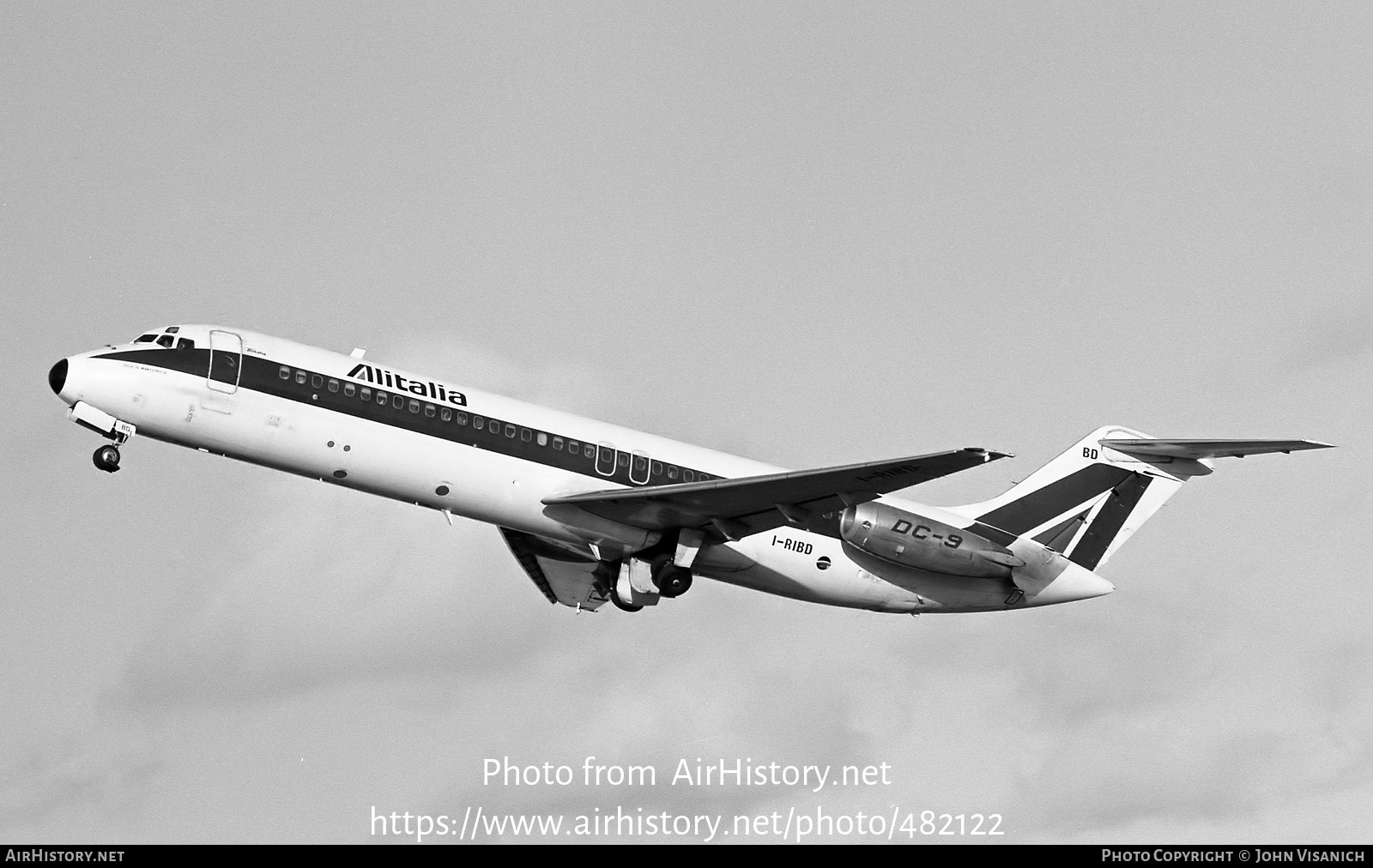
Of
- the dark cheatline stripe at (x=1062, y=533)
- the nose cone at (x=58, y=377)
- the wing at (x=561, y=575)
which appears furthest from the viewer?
the wing at (x=561, y=575)

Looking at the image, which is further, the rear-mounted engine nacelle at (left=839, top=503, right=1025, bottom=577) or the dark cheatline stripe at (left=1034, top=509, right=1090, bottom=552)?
the dark cheatline stripe at (left=1034, top=509, right=1090, bottom=552)

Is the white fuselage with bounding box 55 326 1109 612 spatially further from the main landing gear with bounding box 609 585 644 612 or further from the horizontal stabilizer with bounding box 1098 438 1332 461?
the horizontal stabilizer with bounding box 1098 438 1332 461

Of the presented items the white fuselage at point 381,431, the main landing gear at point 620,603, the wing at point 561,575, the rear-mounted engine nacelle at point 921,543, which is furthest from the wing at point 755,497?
the wing at point 561,575

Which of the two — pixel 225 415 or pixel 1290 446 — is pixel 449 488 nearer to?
pixel 225 415

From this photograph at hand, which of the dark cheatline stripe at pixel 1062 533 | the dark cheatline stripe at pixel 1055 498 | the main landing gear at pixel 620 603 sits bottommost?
the main landing gear at pixel 620 603

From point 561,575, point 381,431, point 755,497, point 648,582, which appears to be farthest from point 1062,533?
point 381,431

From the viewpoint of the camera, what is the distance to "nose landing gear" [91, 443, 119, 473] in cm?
3038

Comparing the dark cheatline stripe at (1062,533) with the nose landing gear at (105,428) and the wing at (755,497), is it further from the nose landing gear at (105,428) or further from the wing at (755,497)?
the nose landing gear at (105,428)

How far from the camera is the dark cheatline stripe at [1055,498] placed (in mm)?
37812

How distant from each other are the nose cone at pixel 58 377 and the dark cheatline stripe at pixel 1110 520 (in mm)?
21301

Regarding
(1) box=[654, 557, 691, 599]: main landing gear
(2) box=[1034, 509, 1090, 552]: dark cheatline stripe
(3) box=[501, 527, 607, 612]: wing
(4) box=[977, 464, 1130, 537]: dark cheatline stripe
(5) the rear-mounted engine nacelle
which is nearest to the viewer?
(1) box=[654, 557, 691, 599]: main landing gear

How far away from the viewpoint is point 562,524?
3309 cm

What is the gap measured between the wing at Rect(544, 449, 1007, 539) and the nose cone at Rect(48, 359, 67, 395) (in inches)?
350

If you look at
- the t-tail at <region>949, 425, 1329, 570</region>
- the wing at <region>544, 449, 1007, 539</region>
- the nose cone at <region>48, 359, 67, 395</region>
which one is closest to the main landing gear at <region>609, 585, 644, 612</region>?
the wing at <region>544, 449, 1007, 539</region>
